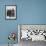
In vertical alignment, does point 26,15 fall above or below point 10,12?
below

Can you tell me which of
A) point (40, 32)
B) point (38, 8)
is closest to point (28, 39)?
point (40, 32)

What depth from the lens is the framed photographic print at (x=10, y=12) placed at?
4.87m

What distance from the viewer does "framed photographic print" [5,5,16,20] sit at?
4.87m

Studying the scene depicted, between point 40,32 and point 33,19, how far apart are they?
557 millimetres

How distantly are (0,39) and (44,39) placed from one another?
62.1 inches

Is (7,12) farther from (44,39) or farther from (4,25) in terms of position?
(44,39)

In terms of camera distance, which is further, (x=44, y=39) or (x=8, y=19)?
(x=8, y=19)

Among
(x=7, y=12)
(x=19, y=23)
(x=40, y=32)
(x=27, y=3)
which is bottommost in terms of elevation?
(x=40, y=32)

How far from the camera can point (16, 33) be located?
4883 mm

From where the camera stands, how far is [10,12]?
4891 millimetres

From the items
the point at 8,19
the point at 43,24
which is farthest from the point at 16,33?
the point at 43,24

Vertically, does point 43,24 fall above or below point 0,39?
above

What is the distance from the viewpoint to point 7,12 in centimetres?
488

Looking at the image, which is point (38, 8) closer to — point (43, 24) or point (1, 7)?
point (43, 24)
